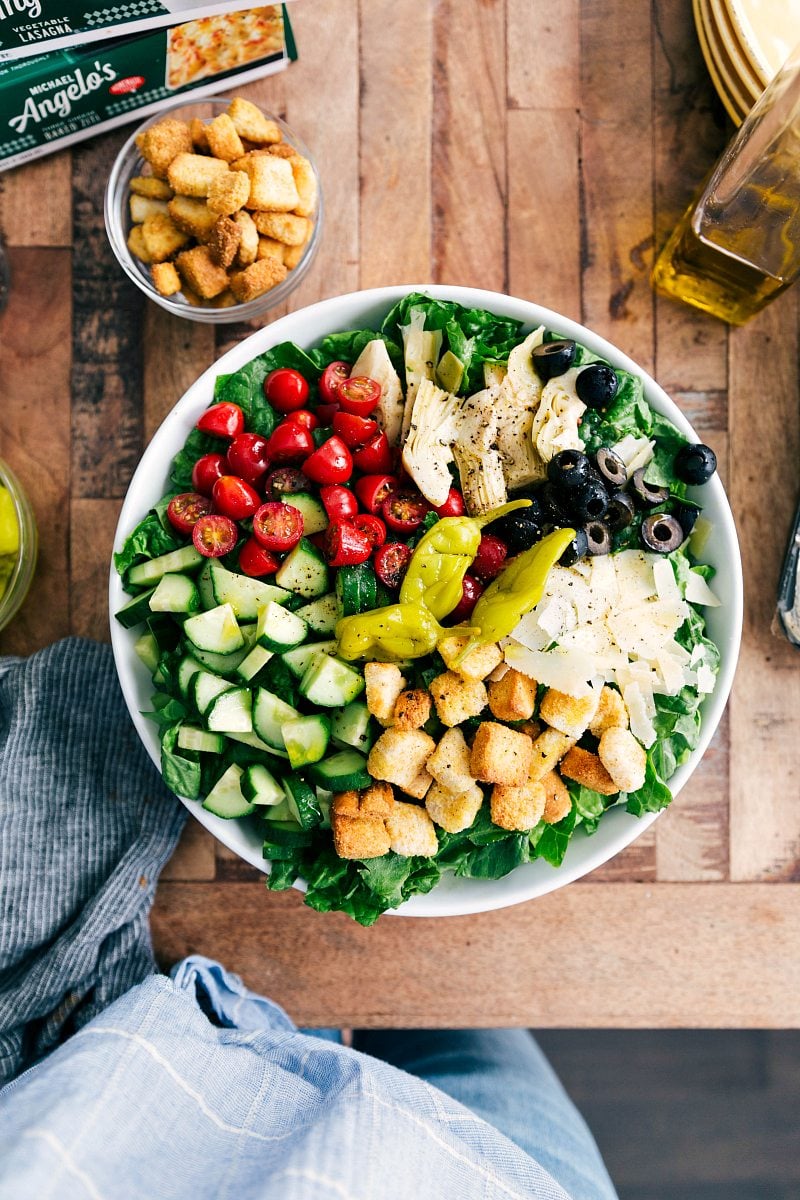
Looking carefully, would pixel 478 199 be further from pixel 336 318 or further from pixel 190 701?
pixel 190 701

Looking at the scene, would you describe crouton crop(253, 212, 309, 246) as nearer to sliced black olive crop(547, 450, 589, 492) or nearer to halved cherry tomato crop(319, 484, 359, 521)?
halved cherry tomato crop(319, 484, 359, 521)

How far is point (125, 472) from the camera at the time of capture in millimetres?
1777

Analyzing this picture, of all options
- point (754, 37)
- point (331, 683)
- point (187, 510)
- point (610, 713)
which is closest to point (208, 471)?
point (187, 510)

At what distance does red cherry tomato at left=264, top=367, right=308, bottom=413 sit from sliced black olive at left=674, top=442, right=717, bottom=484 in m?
0.59

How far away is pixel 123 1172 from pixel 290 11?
1.86 m

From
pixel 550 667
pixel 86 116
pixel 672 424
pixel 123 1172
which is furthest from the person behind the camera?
pixel 86 116

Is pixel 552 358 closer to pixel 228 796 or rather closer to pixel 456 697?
pixel 456 697

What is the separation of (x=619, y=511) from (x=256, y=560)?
0.54m

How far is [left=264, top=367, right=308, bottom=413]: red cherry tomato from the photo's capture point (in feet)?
4.97

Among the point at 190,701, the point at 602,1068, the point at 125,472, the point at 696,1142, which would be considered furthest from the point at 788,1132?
the point at 125,472

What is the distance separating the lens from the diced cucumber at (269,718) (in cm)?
143

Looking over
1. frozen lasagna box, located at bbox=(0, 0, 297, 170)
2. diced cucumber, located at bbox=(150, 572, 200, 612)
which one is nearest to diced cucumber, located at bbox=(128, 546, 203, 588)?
diced cucumber, located at bbox=(150, 572, 200, 612)

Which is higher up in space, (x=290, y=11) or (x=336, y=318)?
(x=290, y=11)

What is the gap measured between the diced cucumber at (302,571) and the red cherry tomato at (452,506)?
0.65 feet
